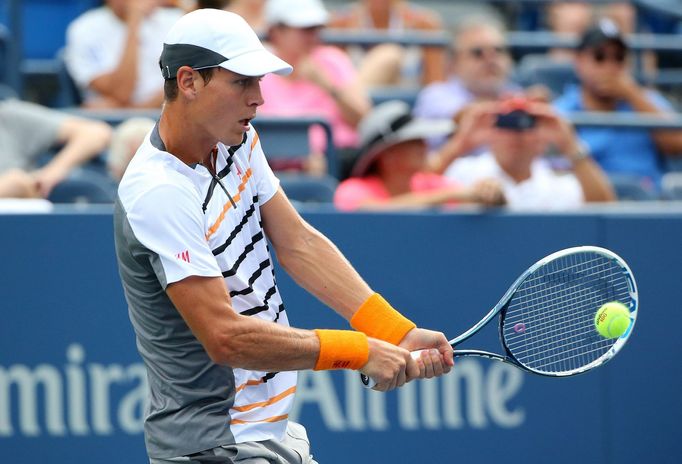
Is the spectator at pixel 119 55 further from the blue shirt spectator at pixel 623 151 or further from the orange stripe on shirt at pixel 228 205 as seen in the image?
the orange stripe on shirt at pixel 228 205

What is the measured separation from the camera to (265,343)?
2.94 metres

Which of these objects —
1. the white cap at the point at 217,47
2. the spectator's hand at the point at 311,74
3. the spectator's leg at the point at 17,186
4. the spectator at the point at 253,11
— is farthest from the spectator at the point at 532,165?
the white cap at the point at 217,47

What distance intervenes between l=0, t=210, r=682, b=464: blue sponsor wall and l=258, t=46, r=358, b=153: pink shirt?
138 centimetres

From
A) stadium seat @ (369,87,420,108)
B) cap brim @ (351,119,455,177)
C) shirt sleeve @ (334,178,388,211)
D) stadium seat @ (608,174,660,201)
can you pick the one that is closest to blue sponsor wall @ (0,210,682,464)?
shirt sleeve @ (334,178,388,211)

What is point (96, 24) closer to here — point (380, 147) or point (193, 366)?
point (380, 147)

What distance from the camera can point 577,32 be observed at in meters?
8.96

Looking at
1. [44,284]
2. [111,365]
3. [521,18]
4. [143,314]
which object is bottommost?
[111,365]

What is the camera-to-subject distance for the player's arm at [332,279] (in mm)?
3365

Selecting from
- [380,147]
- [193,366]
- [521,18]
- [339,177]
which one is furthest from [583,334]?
[521,18]

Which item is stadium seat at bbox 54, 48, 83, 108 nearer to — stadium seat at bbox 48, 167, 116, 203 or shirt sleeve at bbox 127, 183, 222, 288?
stadium seat at bbox 48, 167, 116, 203

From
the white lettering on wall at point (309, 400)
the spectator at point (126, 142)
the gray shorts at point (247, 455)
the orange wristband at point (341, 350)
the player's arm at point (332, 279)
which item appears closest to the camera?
the orange wristband at point (341, 350)

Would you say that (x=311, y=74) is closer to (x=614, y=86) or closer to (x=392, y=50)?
(x=392, y=50)

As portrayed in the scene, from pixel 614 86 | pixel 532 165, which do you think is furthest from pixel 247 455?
pixel 614 86

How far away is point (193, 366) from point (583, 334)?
5.03 feet
